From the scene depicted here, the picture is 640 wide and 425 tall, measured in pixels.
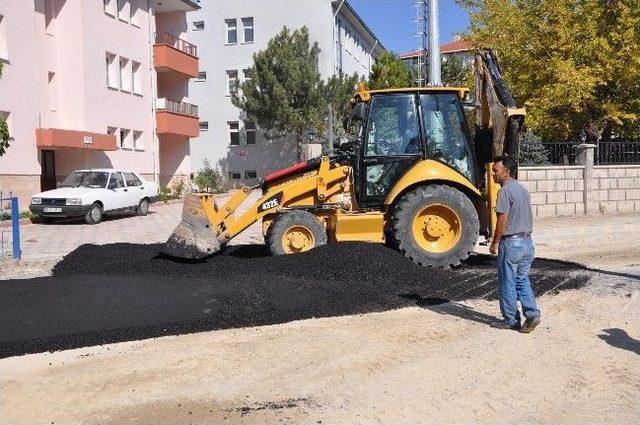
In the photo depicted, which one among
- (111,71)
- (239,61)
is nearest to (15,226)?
(111,71)

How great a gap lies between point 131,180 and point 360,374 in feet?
55.8

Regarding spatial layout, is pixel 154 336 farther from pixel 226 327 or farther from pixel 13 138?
pixel 13 138

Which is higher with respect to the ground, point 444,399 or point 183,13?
point 183,13

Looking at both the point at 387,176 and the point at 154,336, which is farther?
the point at 387,176

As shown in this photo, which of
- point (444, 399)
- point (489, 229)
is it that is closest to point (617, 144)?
point (489, 229)

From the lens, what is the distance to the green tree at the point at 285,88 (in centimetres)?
3206

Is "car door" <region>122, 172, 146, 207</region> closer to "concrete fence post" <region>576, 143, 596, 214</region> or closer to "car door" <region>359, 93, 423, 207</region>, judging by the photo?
"car door" <region>359, 93, 423, 207</region>

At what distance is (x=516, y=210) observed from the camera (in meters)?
6.22

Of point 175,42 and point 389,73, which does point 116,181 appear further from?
point 389,73

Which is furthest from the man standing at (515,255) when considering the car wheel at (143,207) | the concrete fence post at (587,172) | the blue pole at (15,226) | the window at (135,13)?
the window at (135,13)

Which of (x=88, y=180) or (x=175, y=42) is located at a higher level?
(x=175, y=42)

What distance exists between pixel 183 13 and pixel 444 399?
102 ft

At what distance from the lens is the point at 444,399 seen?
4.56m

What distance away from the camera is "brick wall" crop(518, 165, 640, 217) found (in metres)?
15.5
